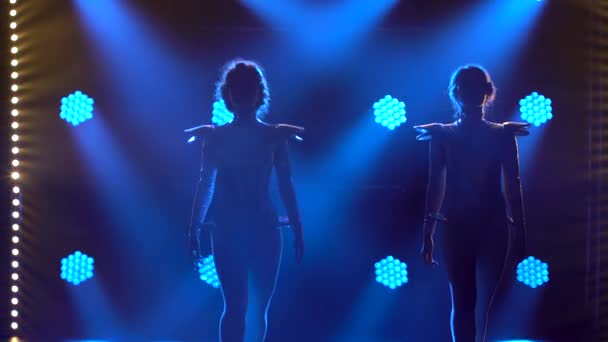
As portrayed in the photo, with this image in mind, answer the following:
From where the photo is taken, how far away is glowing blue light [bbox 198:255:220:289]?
381cm

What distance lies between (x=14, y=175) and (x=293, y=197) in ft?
7.55

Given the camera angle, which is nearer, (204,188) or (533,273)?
(204,188)

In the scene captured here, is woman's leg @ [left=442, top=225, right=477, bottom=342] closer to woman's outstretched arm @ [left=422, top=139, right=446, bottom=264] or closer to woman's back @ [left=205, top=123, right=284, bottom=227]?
woman's outstretched arm @ [left=422, top=139, right=446, bottom=264]

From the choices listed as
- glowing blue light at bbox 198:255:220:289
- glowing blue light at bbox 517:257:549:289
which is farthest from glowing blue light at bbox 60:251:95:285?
glowing blue light at bbox 517:257:549:289

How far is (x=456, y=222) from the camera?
2867mm

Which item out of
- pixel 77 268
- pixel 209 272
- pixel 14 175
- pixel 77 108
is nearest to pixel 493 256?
pixel 209 272

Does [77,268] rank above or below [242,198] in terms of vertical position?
below

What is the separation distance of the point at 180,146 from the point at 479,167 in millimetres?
2222

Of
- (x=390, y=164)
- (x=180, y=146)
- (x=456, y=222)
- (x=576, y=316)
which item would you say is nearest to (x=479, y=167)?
(x=456, y=222)

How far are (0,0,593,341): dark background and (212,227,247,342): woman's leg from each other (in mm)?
1157

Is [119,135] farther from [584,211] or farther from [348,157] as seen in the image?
[584,211]

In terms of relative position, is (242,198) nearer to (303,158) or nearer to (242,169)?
(242,169)

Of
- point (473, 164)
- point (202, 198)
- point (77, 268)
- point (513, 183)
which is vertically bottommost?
point (77, 268)

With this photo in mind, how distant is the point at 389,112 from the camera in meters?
3.97
